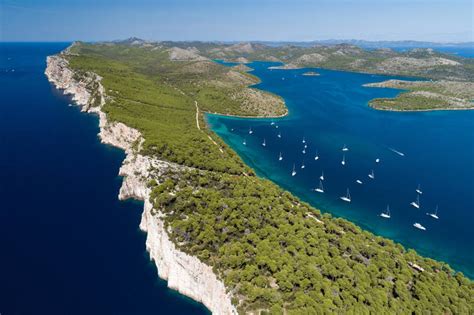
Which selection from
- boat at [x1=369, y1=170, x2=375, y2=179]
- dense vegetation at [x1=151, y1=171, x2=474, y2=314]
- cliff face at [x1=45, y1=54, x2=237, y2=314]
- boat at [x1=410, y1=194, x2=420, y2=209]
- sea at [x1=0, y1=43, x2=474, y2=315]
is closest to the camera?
dense vegetation at [x1=151, y1=171, x2=474, y2=314]

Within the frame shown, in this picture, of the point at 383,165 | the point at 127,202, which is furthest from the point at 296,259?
the point at 383,165

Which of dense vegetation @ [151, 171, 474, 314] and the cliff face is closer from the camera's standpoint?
dense vegetation @ [151, 171, 474, 314]

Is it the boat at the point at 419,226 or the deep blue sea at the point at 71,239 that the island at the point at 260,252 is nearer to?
the deep blue sea at the point at 71,239

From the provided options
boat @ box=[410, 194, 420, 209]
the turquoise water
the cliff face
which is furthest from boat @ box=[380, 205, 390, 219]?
the cliff face

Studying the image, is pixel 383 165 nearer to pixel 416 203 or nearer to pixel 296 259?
pixel 416 203

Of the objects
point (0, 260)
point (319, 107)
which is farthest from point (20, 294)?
point (319, 107)

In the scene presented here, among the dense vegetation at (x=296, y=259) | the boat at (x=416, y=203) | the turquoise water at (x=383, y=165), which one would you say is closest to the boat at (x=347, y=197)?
the turquoise water at (x=383, y=165)

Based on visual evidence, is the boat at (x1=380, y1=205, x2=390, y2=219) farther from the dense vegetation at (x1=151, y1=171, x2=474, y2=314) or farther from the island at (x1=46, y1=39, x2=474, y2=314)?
the dense vegetation at (x1=151, y1=171, x2=474, y2=314)
